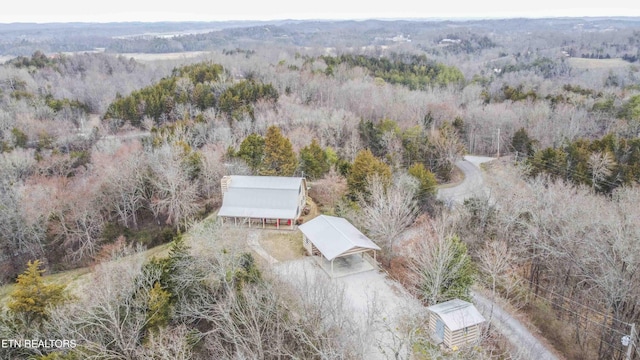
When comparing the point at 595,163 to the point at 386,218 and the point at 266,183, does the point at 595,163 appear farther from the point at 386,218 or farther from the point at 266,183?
the point at 266,183

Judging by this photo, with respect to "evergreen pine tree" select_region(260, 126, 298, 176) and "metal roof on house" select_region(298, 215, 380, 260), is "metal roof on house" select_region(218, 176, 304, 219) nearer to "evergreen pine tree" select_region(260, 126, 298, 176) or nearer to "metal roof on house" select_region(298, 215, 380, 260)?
"metal roof on house" select_region(298, 215, 380, 260)

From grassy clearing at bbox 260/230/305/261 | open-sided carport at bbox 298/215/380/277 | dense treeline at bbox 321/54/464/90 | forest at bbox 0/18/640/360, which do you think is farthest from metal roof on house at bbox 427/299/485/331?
dense treeline at bbox 321/54/464/90

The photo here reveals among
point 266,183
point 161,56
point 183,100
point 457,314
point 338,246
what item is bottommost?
point 457,314

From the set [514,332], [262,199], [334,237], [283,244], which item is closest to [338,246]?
[334,237]

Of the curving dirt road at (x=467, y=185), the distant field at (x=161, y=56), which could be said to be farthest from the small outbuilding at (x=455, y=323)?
the distant field at (x=161, y=56)

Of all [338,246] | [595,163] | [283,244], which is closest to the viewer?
[338,246]

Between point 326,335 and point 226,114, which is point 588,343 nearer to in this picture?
point 326,335

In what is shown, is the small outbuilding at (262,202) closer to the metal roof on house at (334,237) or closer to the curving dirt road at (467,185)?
the metal roof on house at (334,237)
